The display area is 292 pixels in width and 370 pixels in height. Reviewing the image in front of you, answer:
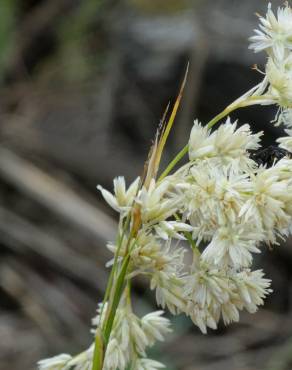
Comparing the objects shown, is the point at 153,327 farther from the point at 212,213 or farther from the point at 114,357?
the point at 212,213

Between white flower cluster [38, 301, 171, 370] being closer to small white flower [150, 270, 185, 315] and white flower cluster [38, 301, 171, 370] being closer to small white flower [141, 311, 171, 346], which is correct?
small white flower [141, 311, 171, 346]

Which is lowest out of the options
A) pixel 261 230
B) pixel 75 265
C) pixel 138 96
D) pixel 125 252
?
pixel 261 230

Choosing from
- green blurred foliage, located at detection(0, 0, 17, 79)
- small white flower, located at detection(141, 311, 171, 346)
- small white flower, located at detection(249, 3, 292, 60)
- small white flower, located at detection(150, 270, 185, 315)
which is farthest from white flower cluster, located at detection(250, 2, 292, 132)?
green blurred foliage, located at detection(0, 0, 17, 79)

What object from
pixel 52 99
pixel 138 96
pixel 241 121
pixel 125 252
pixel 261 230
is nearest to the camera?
pixel 261 230

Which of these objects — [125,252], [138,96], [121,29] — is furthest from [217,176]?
[121,29]

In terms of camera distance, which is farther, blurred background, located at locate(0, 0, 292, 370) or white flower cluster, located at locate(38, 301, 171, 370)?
blurred background, located at locate(0, 0, 292, 370)

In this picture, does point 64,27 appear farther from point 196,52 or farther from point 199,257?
point 199,257

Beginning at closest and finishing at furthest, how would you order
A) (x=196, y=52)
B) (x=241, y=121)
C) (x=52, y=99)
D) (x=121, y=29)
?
(x=241, y=121), (x=196, y=52), (x=121, y=29), (x=52, y=99)
